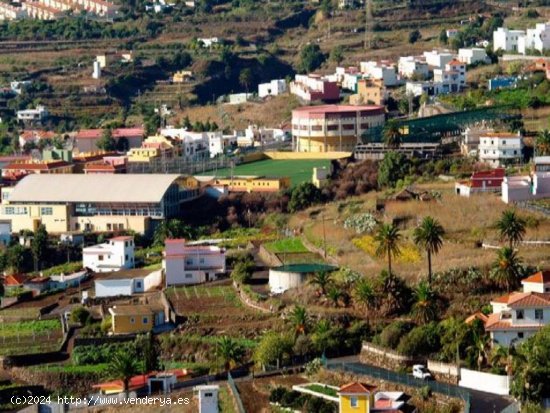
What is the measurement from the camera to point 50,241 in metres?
60.1

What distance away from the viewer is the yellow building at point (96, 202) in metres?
60.6

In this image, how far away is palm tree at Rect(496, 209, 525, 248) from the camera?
43531 mm

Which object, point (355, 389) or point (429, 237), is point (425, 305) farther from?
point (355, 389)

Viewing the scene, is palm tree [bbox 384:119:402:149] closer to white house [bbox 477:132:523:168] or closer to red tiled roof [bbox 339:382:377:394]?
white house [bbox 477:132:523:168]

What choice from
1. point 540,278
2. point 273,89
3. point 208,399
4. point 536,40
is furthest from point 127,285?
point 273,89

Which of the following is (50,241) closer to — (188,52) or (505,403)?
(505,403)

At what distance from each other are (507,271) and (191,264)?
1113cm

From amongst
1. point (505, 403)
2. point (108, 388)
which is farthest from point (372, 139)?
point (505, 403)

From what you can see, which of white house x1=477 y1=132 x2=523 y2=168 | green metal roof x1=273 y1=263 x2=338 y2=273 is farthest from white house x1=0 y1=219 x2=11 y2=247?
green metal roof x1=273 y1=263 x2=338 y2=273

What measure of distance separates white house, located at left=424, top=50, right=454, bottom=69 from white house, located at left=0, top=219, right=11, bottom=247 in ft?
73.1

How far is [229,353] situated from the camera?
41812 millimetres

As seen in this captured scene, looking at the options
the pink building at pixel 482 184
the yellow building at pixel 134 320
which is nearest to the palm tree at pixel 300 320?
the yellow building at pixel 134 320

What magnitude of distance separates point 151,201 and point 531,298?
23038 millimetres

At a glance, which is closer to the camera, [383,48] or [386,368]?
[386,368]
